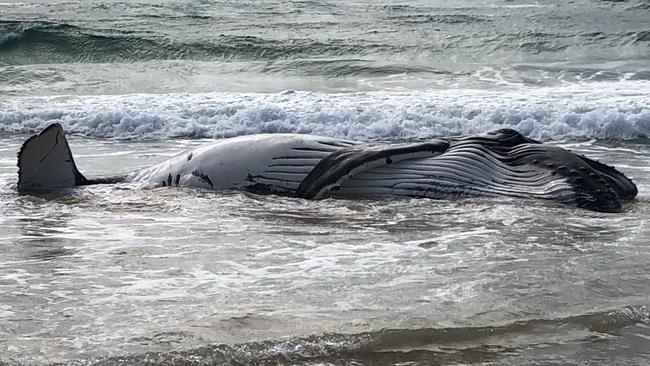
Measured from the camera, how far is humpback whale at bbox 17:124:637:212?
23.9ft

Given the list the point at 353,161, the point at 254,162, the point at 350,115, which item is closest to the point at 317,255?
the point at 353,161

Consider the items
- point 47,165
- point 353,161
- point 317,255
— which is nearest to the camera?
point 317,255

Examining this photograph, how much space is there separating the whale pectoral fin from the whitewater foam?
6.00 metres

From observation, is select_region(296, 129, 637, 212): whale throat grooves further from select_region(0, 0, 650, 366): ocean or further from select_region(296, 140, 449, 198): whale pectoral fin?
select_region(0, 0, 650, 366): ocean

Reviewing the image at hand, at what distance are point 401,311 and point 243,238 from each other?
1935mm

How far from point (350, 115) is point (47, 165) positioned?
270 inches

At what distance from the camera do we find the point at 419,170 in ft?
24.6

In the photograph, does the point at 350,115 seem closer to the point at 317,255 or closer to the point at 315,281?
the point at 317,255

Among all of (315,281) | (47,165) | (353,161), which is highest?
(353,161)

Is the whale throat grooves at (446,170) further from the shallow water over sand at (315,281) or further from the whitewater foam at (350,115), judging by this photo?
the whitewater foam at (350,115)

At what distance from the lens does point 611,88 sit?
16.5 meters

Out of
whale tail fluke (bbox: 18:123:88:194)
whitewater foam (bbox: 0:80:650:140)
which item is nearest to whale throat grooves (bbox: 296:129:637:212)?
whale tail fluke (bbox: 18:123:88:194)

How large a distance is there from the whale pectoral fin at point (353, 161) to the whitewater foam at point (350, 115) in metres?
6.00

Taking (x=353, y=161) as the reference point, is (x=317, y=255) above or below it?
below
